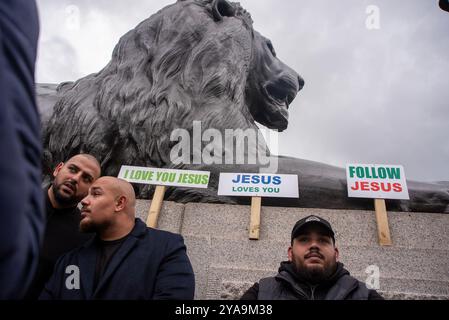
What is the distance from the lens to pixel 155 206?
4.75 m

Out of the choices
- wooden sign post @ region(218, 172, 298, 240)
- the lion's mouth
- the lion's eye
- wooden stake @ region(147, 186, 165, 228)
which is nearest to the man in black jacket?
wooden stake @ region(147, 186, 165, 228)

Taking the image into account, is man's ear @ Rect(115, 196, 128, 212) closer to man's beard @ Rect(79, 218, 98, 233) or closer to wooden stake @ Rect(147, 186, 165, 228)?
man's beard @ Rect(79, 218, 98, 233)

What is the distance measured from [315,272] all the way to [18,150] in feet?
7.36

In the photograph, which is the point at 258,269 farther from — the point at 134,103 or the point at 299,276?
the point at 134,103

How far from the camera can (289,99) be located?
27.8 feet

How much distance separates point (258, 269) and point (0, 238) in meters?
3.13

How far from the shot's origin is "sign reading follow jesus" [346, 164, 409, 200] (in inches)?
191

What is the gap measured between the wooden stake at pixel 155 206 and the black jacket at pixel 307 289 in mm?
2008

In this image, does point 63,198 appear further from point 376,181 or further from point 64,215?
point 376,181

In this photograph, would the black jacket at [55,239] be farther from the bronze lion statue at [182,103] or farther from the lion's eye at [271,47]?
the lion's eye at [271,47]

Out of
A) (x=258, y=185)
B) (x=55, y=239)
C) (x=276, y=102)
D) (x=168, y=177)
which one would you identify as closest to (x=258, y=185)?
(x=258, y=185)

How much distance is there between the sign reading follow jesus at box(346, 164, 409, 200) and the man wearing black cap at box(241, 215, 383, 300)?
6.90 feet
